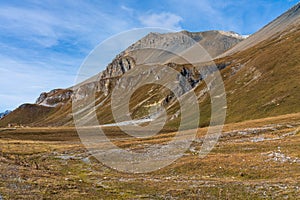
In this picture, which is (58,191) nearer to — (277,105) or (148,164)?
(148,164)

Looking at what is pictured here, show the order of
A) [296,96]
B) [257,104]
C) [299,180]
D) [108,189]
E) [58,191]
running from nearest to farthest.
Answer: [299,180]
[58,191]
[108,189]
[296,96]
[257,104]

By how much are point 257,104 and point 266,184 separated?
10575cm

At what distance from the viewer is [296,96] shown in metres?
117

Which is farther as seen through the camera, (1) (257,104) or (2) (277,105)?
(1) (257,104)

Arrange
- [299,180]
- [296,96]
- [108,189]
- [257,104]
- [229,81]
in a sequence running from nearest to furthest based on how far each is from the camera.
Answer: [299,180], [108,189], [296,96], [257,104], [229,81]

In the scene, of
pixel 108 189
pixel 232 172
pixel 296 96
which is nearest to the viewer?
pixel 108 189

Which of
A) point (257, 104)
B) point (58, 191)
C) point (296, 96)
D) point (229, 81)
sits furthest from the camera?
point (229, 81)

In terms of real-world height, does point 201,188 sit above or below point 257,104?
below

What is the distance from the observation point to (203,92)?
570 feet

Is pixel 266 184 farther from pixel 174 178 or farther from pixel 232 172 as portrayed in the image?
pixel 174 178

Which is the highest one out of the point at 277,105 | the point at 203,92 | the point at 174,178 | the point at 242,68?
the point at 242,68

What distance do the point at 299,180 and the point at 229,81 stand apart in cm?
14831

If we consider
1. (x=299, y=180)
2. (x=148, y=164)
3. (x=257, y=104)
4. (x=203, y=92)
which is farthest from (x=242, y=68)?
(x=299, y=180)

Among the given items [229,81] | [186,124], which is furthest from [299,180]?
[229,81]
